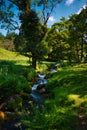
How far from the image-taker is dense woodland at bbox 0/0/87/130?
14375mm

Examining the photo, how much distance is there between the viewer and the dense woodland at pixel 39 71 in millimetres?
14375

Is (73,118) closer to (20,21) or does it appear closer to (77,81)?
(77,81)

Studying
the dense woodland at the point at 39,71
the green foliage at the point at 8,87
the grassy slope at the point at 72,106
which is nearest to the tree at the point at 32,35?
the dense woodland at the point at 39,71

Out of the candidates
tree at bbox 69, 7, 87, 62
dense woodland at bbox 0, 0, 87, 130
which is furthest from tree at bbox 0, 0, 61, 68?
tree at bbox 69, 7, 87, 62

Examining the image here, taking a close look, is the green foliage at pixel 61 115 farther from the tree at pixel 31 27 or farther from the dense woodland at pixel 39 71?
the tree at pixel 31 27

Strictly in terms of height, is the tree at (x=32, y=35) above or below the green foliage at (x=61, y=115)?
above

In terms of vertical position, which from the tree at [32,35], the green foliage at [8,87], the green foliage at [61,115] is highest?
the tree at [32,35]

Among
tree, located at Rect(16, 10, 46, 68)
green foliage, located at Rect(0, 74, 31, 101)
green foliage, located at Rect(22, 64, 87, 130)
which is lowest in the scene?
green foliage, located at Rect(22, 64, 87, 130)

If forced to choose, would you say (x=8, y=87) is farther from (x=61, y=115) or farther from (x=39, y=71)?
(x=39, y=71)

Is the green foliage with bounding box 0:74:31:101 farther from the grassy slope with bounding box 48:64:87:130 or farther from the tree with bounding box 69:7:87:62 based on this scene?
the tree with bounding box 69:7:87:62

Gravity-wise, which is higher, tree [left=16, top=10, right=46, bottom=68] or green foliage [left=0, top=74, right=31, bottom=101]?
tree [left=16, top=10, right=46, bottom=68]

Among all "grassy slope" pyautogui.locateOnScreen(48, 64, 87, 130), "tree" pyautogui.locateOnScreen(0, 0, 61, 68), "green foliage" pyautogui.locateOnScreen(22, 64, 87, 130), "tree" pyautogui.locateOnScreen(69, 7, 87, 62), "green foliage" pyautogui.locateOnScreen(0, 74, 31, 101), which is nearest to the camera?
"green foliage" pyautogui.locateOnScreen(22, 64, 87, 130)

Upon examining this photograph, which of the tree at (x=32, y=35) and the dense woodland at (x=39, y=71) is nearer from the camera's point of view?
the dense woodland at (x=39, y=71)

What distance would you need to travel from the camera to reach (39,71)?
45.2 m
